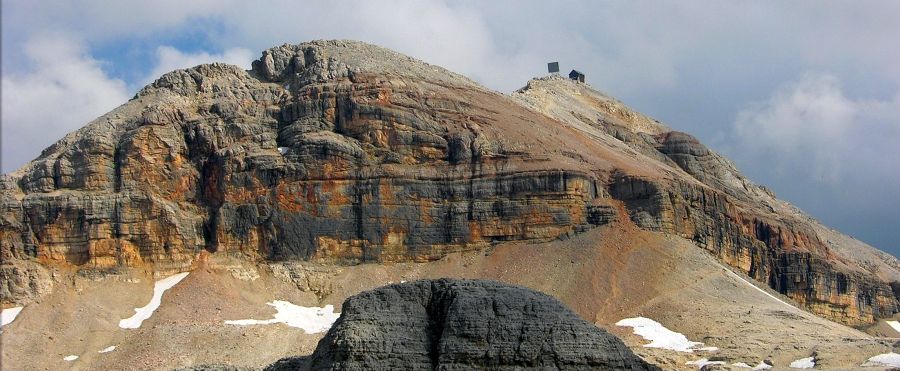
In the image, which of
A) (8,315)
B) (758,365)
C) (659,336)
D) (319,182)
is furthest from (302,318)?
(758,365)

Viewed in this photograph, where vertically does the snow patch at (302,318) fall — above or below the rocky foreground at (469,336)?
below

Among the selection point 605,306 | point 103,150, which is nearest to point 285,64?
point 103,150

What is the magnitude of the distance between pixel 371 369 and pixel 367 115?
65.7m

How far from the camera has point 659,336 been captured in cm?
8944

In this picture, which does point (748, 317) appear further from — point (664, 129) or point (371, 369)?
point (664, 129)

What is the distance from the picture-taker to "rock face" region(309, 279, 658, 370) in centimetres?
4388

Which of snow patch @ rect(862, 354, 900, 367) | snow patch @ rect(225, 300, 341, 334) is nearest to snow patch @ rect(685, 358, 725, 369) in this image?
snow patch @ rect(862, 354, 900, 367)

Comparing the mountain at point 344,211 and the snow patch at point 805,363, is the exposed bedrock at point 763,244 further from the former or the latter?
the snow patch at point 805,363

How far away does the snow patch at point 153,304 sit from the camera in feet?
299

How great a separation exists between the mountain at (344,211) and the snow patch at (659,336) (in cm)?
112

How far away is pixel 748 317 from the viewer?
91562 mm

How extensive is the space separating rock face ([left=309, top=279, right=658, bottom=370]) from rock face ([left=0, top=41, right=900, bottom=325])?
5508 cm

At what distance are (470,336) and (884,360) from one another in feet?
143

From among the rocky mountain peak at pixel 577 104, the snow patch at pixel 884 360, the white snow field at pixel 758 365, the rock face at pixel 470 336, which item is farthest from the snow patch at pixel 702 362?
the rocky mountain peak at pixel 577 104
